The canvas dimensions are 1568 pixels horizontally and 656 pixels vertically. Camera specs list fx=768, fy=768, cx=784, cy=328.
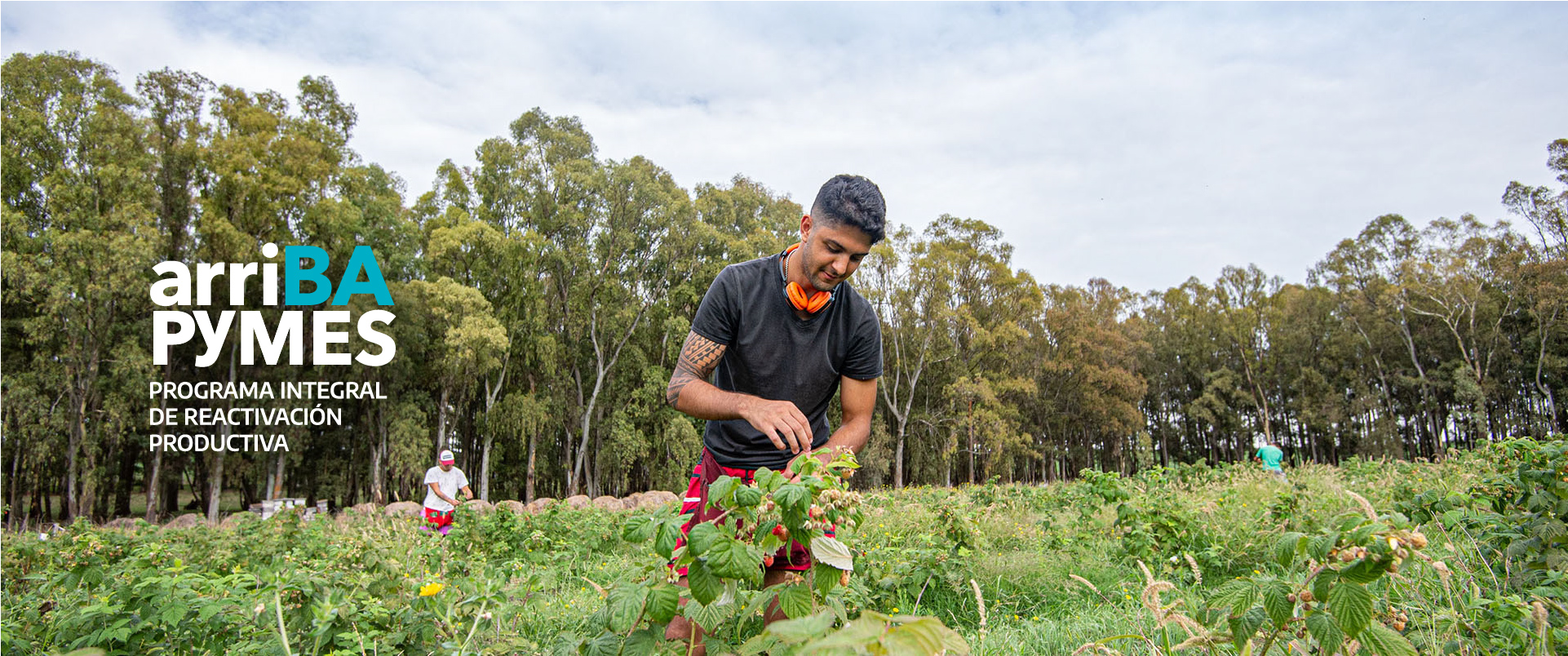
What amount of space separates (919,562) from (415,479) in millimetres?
25603

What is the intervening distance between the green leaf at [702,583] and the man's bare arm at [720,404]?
47 cm

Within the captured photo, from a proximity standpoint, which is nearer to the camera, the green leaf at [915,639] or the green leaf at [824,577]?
the green leaf at [915,639]

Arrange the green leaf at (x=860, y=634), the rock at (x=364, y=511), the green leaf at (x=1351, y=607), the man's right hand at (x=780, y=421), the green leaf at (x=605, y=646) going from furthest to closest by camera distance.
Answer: the rock at (x=364, y=511) → the man's right hand at (x=780, y=421) → the green leaf at (x=605, y=646) → the green leaf at (x=1351, y=607) → the green leaf at (x=860, y=634)

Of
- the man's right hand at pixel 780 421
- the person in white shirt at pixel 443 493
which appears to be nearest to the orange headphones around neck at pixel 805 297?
the man's right hand at pixel 780 421

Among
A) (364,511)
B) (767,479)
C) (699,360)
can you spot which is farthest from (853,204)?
(364,511)

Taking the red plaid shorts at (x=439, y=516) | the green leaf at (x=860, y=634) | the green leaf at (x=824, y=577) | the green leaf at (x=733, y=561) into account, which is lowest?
the red plaid shorts at (x=439, y=516)

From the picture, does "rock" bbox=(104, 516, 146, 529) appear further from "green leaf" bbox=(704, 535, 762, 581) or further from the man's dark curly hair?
"green leaf" bbox=(704, 535, 762, 581)

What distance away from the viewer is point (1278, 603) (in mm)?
1444

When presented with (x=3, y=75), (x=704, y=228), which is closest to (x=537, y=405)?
(x=704, y=228)

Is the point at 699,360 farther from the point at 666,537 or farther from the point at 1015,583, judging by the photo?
the point at 1015,583

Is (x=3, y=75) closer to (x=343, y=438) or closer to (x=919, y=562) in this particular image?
(x=343, y=438)

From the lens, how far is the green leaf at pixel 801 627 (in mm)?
930

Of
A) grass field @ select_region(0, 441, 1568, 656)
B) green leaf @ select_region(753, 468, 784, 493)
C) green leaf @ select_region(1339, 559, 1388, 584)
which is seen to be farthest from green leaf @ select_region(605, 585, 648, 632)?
green leaf @ select_region(1339, 559, 1388, 584)

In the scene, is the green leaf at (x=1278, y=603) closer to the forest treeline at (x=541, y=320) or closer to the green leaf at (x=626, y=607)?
the green leaf at (x=626, y=607)
